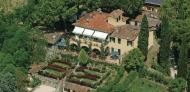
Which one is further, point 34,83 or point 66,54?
point 66,54

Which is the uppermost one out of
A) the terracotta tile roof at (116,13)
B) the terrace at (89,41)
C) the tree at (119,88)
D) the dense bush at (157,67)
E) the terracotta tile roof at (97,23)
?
the terracotta tile roof at (116,13)

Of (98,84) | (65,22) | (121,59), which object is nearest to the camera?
(98,84)

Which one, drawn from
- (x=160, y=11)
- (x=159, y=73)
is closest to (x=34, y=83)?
(x=159, y=73)

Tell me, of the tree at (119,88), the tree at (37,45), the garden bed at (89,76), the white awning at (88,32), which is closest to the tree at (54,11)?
the tree at (37,45)

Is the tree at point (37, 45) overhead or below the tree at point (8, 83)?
overhead

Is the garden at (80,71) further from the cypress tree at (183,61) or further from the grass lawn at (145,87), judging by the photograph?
the cypress tree at (183,61)

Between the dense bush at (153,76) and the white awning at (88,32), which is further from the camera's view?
the white awning at (88,32)

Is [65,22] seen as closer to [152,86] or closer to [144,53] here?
[144,53]
